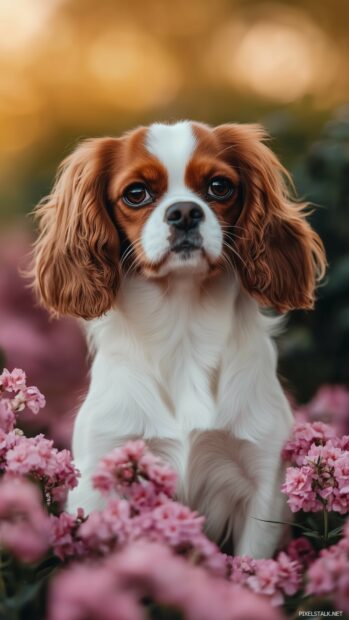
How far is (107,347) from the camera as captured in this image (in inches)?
106

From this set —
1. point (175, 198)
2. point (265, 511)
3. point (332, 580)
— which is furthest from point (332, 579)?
point (175, 198)

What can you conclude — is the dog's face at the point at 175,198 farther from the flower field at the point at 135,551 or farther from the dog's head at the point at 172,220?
the flower field at the point at 135,551

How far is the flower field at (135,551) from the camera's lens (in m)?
1.55

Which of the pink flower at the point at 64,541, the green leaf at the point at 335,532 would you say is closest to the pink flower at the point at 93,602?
the pink flower at the point at 64,541

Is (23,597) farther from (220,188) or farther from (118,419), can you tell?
(220,188)

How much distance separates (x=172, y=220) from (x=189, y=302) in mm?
378

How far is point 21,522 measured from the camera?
179 cm

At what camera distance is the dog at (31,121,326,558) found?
254 cm

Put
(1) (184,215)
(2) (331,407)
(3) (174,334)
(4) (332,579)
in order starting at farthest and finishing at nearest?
(2) (331,407)
(3) (174,334)
(1) (184,215)
(4) (332,579)

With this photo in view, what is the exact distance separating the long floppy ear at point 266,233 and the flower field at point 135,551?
0.56 metres

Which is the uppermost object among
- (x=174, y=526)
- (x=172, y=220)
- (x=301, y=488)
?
(x=172, y=220)

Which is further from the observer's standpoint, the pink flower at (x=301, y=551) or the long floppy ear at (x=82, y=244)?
the long floppy ear at (x=82, y=244)

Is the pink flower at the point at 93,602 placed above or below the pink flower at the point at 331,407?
above

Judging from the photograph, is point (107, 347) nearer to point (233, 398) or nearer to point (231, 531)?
point (233, 398)
